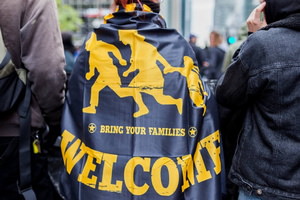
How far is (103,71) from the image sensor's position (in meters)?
2.15

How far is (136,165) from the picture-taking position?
6.66 ft

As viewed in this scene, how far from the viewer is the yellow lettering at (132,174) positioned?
2.01m

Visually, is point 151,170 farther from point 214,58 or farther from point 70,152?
point 214,58

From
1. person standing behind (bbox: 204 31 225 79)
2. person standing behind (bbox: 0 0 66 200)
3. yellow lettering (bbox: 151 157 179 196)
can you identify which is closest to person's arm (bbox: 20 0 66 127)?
person standing behind (bbox: 0 0 66 200)

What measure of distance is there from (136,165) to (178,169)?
22 cm

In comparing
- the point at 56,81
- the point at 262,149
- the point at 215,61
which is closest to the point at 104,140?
the point at 56,81

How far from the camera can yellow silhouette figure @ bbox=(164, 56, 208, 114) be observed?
2074 millimetres

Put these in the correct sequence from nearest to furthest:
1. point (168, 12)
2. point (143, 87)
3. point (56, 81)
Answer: point (143, 87) → point (56, 81) → point (168, 12)

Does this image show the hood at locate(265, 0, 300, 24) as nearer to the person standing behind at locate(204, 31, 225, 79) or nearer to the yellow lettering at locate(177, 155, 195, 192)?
the yellow lettering at locate(177, 155, 195, 192)

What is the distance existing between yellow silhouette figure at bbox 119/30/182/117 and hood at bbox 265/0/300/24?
59 cm

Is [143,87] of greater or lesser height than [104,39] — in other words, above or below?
below

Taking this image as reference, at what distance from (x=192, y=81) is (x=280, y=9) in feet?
1.89

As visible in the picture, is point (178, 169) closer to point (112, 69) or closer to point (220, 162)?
point (220, 162)

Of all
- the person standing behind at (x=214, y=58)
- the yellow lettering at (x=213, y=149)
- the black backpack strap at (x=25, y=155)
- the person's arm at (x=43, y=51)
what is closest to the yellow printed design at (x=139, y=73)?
the yellow lettering at (x=213, y=149)
